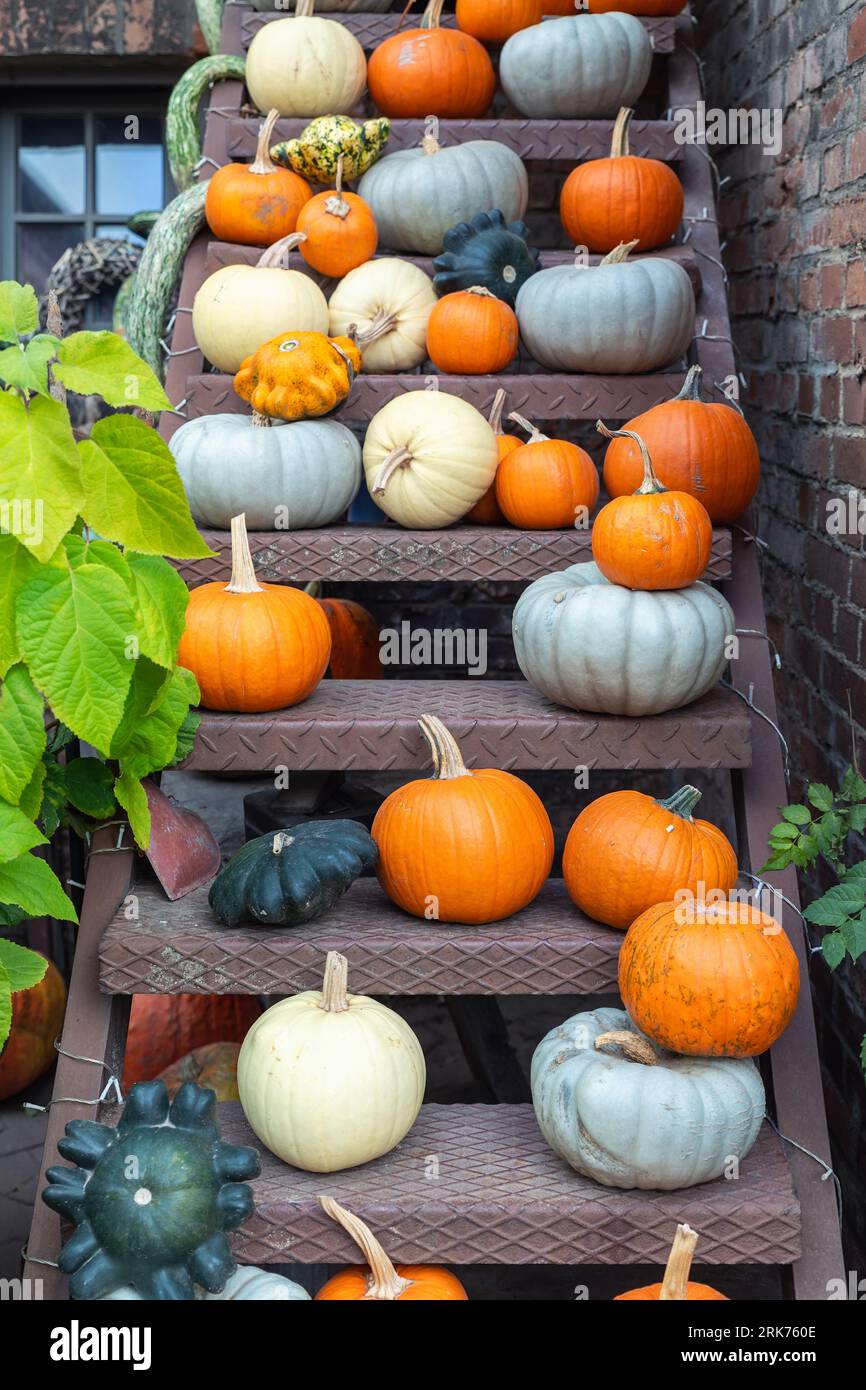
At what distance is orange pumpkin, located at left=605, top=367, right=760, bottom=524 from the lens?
8.33ft

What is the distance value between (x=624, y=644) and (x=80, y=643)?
3.00ft

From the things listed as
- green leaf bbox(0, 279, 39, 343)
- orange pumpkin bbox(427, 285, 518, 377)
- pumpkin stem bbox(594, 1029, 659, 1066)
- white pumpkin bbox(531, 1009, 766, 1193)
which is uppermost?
orange pumpkin bbox(427, 285, 518, 377)

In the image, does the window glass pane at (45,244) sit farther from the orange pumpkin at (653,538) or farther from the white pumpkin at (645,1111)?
the white pumpkin at (645,1111)

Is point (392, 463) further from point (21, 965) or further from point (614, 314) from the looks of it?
point (21, 965)

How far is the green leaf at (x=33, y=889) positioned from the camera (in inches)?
71.7

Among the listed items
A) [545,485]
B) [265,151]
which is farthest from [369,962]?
[265,151]

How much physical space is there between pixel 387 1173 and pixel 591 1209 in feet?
1.00

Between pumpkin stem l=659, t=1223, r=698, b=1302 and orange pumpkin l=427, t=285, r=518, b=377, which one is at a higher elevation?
orange pumpkin l=427, t=285, r=518, b=377

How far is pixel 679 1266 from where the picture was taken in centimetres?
167

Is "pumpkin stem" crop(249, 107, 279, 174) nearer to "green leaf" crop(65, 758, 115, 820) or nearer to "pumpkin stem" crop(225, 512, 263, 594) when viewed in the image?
"pumpkin stem" crop(225, 512, 263, 594)

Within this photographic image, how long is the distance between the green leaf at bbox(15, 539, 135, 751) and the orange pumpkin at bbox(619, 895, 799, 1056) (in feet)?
2.73

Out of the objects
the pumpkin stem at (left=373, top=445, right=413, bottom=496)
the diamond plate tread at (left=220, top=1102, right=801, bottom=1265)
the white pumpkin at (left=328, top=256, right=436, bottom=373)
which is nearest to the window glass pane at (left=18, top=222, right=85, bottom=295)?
the white pumpkin at (left=328, top=256, right=436, bottom=373)

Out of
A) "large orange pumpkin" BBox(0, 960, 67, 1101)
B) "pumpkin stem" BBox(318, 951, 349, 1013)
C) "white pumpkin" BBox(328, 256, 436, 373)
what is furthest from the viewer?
"white pumpkin" BBox(328, 256, 436, 373)

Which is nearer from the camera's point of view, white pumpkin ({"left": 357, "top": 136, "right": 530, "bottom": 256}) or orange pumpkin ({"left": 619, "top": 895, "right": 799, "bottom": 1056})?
orange pumpkin ({"left": 619, "top": 895, "right": 799, "bottom": 1056})
